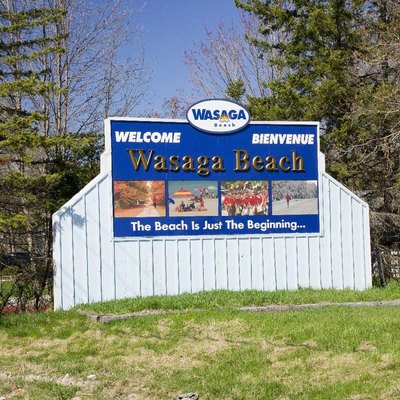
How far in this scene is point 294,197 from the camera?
47.0 feet

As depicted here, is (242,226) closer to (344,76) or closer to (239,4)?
(344,76)

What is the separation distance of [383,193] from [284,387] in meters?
12.7

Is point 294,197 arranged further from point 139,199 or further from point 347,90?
point 347,90

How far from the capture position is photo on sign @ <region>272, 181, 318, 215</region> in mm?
14188

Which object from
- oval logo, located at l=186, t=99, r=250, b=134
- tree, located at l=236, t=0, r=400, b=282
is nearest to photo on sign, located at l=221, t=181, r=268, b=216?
oval logo, located at l=186, t=99, r=250, b=134

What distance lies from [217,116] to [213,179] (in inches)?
54.6

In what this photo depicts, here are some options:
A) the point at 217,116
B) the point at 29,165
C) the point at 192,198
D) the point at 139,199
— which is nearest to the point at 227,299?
the point at 192,198

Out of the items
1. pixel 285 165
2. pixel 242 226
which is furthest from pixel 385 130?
pixel 242 226

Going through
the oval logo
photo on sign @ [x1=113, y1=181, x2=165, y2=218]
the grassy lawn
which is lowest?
the grassy lawn

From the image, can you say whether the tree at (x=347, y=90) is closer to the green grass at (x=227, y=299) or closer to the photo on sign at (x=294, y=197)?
the photo on sign at (x=294, y=197)

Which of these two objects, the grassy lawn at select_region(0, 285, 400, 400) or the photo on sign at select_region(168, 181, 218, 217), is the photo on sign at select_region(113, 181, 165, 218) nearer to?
the photo on sign at select_region(168, 181, 218, 217)

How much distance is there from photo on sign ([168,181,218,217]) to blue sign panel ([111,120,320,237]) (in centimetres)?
2

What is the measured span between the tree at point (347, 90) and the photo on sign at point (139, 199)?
6.15m

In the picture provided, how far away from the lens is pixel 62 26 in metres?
22.7
